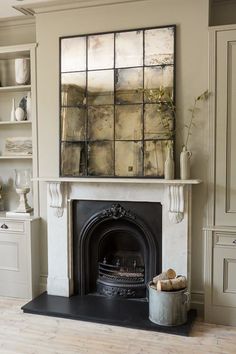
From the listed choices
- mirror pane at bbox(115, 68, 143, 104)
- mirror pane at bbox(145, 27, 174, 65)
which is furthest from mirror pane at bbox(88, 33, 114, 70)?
mirror pane at bbox(145, 27, 174, 65)

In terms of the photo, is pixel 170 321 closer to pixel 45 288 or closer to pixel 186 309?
pixel 186 309

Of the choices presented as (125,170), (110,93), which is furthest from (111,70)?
A: (125,170)

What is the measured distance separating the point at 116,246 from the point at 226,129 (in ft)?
5.30

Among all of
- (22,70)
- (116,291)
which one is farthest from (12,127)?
(116,291)

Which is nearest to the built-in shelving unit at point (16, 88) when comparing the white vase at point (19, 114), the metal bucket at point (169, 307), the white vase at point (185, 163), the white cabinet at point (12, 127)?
the white cabinet at point (12, 127)

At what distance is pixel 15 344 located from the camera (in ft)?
9.66

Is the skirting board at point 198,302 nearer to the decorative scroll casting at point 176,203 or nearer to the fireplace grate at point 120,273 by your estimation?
the fireplace grate at point 120,273

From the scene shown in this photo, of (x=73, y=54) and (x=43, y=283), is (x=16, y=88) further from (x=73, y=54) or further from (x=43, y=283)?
(x=43, y=283)

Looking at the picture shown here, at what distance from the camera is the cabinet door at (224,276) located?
3.26m

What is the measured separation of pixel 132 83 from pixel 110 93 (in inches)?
9.0

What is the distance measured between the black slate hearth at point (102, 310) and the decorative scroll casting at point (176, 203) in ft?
2.82

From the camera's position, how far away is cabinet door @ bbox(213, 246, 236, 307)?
10.7 feet

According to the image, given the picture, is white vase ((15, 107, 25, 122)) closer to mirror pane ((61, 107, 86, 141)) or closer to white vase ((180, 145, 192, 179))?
mirror pane ((61, 107, 86, 141))

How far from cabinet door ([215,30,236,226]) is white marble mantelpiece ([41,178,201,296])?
27cm
